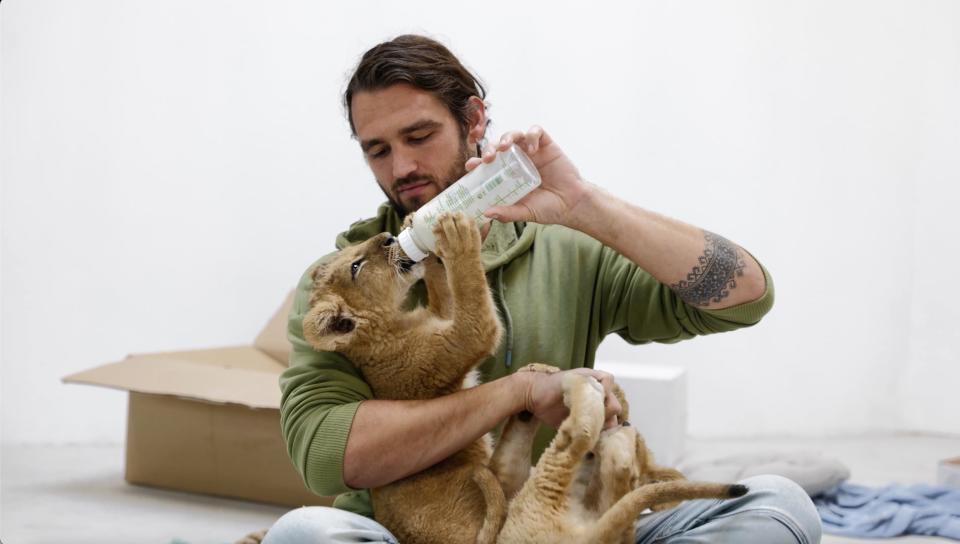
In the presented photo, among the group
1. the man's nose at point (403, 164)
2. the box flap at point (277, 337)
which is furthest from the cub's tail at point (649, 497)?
the box flap at point (277, 337)

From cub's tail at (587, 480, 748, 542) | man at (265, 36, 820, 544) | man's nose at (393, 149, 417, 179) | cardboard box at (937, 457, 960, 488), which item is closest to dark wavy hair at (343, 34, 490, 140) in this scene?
man at (265, 36, 820, 544)

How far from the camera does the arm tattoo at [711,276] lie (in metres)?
1.87

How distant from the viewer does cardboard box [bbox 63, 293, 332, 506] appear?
3.44 meters

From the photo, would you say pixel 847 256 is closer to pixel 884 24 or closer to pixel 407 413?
pixel 884 24

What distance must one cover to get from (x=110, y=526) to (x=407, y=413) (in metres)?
1.92

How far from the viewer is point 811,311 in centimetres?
497

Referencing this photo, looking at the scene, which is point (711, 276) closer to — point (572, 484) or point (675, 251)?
point (675, 251)

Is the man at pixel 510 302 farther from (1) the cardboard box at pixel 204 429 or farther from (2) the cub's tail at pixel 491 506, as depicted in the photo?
(1) the cardboard box at pixel 204 429

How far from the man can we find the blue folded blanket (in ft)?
5.39

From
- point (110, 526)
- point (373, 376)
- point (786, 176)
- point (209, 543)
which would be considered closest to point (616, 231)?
point (373, 376)

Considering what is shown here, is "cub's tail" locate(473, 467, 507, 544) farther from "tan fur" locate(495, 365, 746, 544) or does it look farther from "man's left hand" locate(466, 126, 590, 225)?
"man's left hand" locate(466, 126, 590, 225)

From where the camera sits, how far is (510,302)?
2072mm

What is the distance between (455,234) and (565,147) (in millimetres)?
3059

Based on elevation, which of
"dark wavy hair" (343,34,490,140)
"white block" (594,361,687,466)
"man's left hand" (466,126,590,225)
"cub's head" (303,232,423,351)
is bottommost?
"white block" (594,361,687,466)
